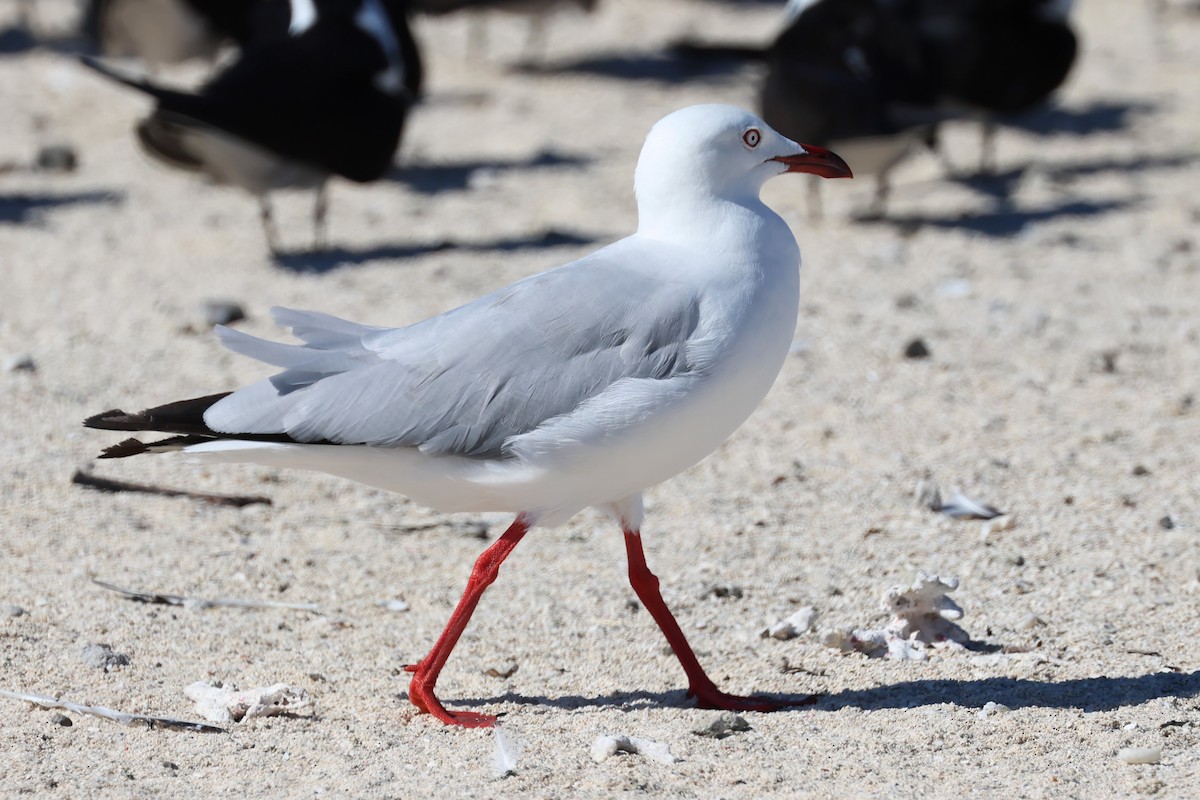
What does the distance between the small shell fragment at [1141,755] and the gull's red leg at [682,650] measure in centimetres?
75

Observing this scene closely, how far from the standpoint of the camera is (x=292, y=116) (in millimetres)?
7344

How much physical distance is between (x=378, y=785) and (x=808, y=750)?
90 cm

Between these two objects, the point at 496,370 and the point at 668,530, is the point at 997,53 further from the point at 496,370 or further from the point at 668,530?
the point at 496,370

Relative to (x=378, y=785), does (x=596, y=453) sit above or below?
above

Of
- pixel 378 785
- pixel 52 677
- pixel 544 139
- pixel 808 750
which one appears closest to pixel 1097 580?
pixel 808 750

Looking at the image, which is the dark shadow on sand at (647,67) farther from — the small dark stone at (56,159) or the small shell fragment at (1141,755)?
the small shell fragment at (1141,755)

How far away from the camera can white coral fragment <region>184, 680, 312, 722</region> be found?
3.48 m

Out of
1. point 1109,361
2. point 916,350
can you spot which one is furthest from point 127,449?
point 1109,361

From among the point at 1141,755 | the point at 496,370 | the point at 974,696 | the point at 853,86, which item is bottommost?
the point at 974,696

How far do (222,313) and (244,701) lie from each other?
10.5 ft

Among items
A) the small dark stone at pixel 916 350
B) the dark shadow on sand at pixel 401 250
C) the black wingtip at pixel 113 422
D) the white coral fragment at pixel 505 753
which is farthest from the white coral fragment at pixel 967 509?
the dark shadow on sand at pixel 401 250

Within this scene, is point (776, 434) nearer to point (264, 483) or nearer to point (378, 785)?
point (264, 483)

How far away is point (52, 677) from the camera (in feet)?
11.8

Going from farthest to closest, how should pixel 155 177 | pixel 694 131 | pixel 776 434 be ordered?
pixel 155 177 → pixel 776 434 → pixel 694 131
